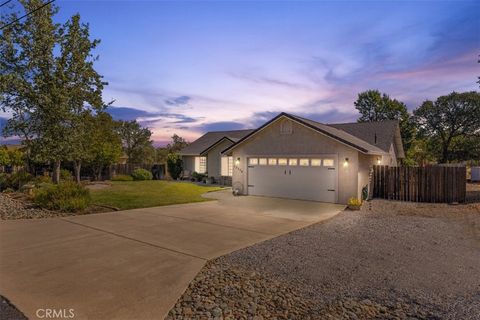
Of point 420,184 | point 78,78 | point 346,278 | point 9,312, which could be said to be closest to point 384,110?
point 420,184

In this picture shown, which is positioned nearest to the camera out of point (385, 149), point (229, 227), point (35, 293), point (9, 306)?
point (9, 306)

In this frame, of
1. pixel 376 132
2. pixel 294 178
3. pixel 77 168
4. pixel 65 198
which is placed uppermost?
pixel 376 132

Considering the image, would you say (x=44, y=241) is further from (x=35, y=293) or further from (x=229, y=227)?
(x=229, y=227)

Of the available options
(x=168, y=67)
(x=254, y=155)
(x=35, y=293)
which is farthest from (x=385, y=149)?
(x=35, y=293)

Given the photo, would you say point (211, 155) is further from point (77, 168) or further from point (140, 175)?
point (77, 168)

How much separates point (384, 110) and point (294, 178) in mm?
32338

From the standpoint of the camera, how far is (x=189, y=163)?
1054 inches

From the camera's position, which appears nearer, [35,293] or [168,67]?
[35,293]

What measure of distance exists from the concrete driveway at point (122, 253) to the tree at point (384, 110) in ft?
109

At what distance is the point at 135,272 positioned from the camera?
199 inches

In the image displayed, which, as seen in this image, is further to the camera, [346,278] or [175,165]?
[175,165]

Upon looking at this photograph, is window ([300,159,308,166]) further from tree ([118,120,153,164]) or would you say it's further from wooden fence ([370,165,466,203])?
tree ([118,120,153,164])

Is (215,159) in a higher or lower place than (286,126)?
lower

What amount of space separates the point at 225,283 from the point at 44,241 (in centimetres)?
500
